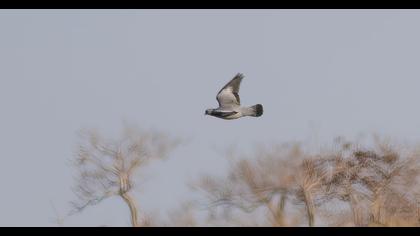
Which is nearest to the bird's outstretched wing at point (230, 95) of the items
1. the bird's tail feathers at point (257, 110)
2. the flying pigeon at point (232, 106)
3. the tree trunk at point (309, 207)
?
the flying pigeon at point (232, 106)

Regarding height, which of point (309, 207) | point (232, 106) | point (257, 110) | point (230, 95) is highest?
point (230, 95)

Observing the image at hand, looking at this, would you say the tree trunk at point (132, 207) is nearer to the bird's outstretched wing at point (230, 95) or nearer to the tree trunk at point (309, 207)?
the tree trunk at point (309, 207)

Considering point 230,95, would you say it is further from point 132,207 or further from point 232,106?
point 132,207

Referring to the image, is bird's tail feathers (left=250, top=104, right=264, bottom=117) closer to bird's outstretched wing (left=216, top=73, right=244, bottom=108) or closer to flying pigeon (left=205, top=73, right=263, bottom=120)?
flying pigeon (left=205, top=73, right=263, bottom=120)

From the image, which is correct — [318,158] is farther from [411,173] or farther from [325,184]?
[411,173]

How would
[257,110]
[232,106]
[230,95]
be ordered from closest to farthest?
[230,95] → [232,106] → [257,110]

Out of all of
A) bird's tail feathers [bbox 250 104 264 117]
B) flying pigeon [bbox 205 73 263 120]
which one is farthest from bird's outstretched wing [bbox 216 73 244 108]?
bird's tail feathers [bbox 250 104 264 117]

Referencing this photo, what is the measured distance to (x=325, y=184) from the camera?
24.2m

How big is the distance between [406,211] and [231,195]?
464 centimetres

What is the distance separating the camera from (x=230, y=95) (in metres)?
17.3

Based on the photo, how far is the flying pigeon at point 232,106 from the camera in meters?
17.1

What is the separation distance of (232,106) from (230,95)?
9.3 inches

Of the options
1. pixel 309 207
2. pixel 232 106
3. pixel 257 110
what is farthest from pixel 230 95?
pixel 309 207
